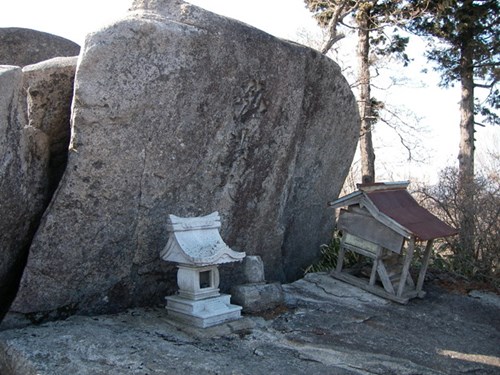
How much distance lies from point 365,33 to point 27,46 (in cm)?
727

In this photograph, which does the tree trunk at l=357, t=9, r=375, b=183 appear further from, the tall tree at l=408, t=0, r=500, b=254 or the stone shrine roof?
the stone shrine roof

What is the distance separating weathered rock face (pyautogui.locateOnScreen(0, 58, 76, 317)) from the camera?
14.6 feet

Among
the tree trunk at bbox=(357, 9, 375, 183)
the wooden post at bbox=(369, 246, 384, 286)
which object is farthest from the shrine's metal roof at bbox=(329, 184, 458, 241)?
the tree trunk at bbox=(357, 9, 375, 183)

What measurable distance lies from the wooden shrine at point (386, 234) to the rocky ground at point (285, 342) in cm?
38

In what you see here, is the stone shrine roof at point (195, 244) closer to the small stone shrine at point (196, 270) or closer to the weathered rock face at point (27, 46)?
the small stone shrine at point (196, 270)

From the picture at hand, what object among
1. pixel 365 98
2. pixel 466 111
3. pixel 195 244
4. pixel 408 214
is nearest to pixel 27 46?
pixel 195 244

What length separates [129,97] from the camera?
193 inches

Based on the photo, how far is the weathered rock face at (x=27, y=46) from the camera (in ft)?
24.1

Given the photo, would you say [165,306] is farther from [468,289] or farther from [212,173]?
[468,289]

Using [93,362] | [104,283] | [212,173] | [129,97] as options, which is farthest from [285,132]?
[93,362]

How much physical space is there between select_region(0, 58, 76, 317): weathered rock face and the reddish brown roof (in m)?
3.66

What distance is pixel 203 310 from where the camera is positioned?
5023 millimetres

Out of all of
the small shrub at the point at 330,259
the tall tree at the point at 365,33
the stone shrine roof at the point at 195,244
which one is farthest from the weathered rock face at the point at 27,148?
the tall tree at the point at 365,33

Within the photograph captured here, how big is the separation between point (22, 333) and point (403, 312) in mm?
3995
